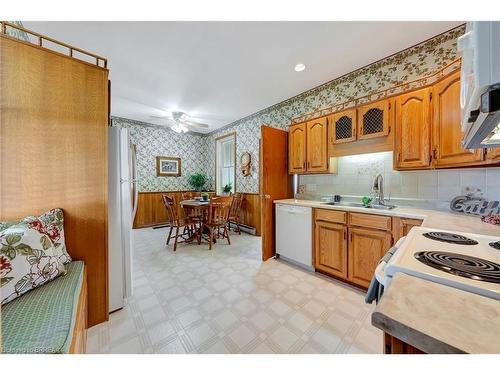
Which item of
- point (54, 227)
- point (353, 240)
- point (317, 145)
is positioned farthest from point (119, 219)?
point (317, 145)

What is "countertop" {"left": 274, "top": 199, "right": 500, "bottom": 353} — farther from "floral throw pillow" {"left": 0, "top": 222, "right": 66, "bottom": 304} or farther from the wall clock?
the wall clock

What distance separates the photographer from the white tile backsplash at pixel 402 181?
177 centimetres

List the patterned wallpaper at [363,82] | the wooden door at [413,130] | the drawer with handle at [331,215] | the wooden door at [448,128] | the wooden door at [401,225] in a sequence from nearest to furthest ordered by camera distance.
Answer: the wooden door at [448,128] < the wooden door at [401,225] < the wooden door at [413,130] < the patterned wallpaper at [363,82] < the drawer with handle at [331,215]

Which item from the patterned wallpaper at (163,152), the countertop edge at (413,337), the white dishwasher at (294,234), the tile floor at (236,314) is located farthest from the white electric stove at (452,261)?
the patterned wallpaper at (163,152)

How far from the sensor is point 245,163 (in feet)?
14.9

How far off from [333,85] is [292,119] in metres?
0.81

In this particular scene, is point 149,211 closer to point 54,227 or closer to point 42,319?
point 54,227

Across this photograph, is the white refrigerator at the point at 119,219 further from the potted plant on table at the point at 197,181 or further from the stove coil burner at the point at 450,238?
the potted plant on table at the point at 197,181

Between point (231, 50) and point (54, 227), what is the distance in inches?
92.8

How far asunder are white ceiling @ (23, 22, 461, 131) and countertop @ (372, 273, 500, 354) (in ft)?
7.41

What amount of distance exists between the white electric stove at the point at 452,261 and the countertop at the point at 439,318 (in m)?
0.05

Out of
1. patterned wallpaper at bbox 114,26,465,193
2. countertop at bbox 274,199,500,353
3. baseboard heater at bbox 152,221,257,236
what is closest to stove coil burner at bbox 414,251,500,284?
countertop at bbox 274,199,500,353
